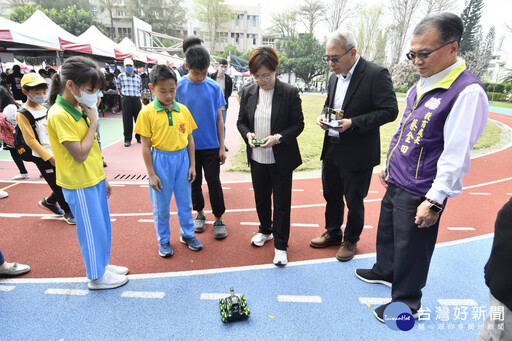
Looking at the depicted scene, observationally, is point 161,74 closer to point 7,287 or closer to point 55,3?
point 7,287

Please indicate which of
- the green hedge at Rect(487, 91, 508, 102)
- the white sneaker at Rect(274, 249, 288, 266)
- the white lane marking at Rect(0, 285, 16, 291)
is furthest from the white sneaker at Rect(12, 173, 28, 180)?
the green hedge at Rect(487, 91, 508, 102)

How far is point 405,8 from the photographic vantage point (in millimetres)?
32750

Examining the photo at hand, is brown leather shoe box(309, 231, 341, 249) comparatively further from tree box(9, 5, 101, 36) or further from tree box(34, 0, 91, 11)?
tree box(34, 0, 91, 11)

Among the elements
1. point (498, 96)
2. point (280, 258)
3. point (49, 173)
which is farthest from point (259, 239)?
point (498, 96)

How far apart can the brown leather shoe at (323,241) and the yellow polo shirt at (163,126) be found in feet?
5.95

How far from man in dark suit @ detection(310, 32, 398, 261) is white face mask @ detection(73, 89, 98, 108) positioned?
1903 millimetres

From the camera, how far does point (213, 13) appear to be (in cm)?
4844

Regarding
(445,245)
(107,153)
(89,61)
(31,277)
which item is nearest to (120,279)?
(31,277)

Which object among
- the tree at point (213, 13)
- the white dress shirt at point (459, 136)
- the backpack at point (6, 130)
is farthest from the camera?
the tree at point (213, 13)

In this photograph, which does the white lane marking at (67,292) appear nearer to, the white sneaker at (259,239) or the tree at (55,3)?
the white sneaker at (259,239)

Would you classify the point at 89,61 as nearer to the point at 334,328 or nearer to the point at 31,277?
the point at 31,277

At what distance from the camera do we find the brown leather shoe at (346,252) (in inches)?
115

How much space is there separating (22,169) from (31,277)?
3418mm

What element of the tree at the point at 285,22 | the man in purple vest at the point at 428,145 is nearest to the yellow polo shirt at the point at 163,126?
the man in purple vest at the point at 428,145
